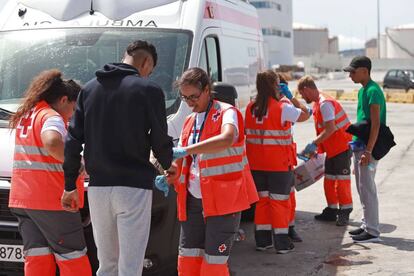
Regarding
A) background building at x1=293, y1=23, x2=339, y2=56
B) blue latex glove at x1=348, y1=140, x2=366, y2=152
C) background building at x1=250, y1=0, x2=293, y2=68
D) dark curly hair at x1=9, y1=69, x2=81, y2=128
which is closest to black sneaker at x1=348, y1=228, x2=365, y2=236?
blue latex glove at x1=348, y1=140, x2=366, y2=152

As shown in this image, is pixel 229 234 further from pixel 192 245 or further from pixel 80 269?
pixel 80 269

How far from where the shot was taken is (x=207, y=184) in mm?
4625

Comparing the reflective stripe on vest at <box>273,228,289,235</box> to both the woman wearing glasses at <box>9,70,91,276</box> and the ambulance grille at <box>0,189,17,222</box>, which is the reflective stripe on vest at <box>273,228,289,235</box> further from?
the ambulance grille at <box>0,189,17,222</box>

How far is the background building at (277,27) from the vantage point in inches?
3420

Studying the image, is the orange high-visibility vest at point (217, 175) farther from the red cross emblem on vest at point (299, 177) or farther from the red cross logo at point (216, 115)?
the red cross emblem on vest at point (299, 177)

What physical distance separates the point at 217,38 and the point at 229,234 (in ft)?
8.28

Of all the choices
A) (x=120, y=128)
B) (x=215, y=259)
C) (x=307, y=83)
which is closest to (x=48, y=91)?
(x=120, y=128)

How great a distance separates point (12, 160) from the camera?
196 inches

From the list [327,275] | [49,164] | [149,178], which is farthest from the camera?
[327,275]

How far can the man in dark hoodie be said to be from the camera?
397 centimetres

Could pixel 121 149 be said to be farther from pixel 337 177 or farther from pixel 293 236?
pixel 337 177

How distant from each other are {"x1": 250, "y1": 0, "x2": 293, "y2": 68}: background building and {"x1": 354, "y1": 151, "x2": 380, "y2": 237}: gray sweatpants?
7706 cm

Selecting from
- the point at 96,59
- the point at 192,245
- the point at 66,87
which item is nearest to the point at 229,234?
the point at 192,245

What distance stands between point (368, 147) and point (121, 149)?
3.46m
